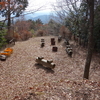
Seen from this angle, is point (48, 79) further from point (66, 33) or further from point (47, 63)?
point (66, 33)

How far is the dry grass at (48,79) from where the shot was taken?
2.88 m

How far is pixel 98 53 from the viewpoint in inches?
333

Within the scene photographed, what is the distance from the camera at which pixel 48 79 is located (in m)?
4.93

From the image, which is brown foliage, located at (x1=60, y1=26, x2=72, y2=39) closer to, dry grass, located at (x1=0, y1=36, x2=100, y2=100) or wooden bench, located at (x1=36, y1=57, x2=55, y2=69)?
dry grass, located at (x1=0, y1=36, x2=100, y2=100)

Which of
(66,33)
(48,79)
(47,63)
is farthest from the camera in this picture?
(66,33)

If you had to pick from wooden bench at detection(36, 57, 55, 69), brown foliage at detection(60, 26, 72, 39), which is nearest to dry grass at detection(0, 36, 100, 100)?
wooden bench at detection(36, 57, 55, 69)

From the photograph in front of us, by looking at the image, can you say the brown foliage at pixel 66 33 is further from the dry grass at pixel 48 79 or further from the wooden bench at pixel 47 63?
the wooden bench at pixel 47 63

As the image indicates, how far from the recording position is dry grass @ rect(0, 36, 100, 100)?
288cm

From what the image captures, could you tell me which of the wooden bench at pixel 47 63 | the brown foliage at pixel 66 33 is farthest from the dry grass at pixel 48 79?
the brown foliage at pixel 66 33

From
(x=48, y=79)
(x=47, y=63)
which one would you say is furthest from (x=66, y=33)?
(x=48, y=79)

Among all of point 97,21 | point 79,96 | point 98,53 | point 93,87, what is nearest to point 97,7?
point 97,21

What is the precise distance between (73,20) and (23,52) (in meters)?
5.97

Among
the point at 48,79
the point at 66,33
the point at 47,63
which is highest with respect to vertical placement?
the point at 66,33

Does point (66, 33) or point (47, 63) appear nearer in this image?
point (47, 63)
